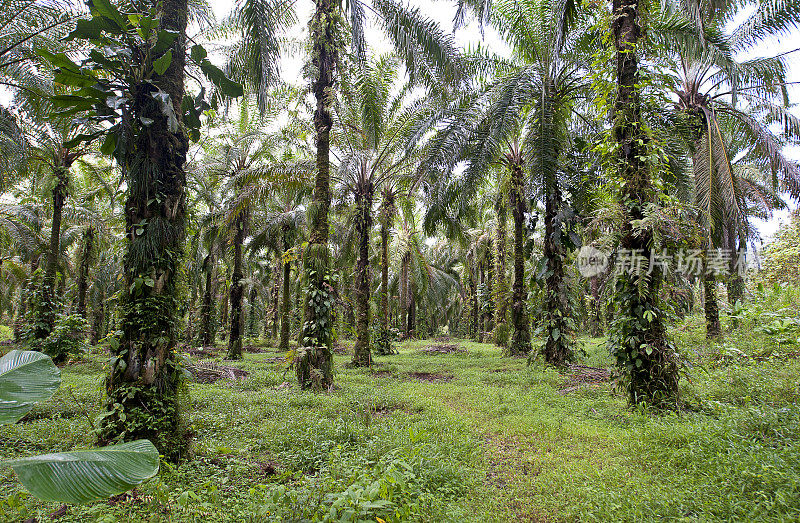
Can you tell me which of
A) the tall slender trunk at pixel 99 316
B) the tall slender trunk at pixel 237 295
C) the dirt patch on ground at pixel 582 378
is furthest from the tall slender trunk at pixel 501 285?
the tall slender trunk at pixel 99 316

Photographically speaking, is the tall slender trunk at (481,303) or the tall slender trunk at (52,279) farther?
the tall slender trunk at (481,303)

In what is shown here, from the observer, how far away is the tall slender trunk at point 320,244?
24.5 feet

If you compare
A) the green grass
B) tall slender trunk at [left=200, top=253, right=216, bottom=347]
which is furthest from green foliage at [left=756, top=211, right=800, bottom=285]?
the green grass

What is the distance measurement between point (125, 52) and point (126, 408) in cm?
311

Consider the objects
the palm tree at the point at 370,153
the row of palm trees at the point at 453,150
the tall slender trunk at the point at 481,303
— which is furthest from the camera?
the tall slender trunk at the point at 481,303

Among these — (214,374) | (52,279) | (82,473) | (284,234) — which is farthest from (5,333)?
(82,473)

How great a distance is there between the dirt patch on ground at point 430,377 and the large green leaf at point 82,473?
799cm

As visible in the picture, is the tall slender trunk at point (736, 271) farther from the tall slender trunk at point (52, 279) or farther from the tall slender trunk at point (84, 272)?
the tall slender trunk at point (84, 272)

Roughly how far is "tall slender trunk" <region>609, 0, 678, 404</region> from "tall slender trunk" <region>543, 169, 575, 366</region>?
318 centimetres

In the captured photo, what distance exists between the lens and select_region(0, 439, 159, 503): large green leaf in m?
1.13

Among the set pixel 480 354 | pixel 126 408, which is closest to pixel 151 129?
pixel 126 408

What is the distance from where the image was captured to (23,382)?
1.42 meters

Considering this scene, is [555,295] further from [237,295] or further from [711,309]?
[237,295]

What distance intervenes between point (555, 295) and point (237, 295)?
10.5m
